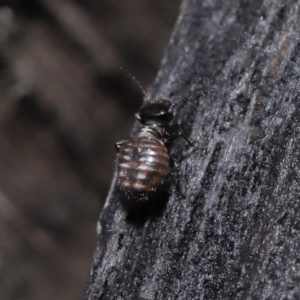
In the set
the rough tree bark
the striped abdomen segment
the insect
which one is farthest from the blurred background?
the striped abdomen segment

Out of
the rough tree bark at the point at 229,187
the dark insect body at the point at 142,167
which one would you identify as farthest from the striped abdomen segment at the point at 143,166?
the rough tree bark at the point at 229,187

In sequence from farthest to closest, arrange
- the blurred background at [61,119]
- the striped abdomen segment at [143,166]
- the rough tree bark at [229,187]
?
the blurred background at [61,119], the striped abdomen segment at [143,166], the rough tree bark at [229,187]

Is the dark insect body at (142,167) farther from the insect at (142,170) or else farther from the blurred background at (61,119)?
the blurred background at (61,119)

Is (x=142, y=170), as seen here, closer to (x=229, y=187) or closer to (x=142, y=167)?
(x=142, y=167)

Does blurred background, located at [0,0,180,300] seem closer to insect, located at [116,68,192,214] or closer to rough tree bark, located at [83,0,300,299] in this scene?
rough tree bark, located at [83,0,300,299]

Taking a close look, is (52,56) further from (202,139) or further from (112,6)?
(202,139)

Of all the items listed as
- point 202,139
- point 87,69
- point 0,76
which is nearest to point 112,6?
point 87,69
